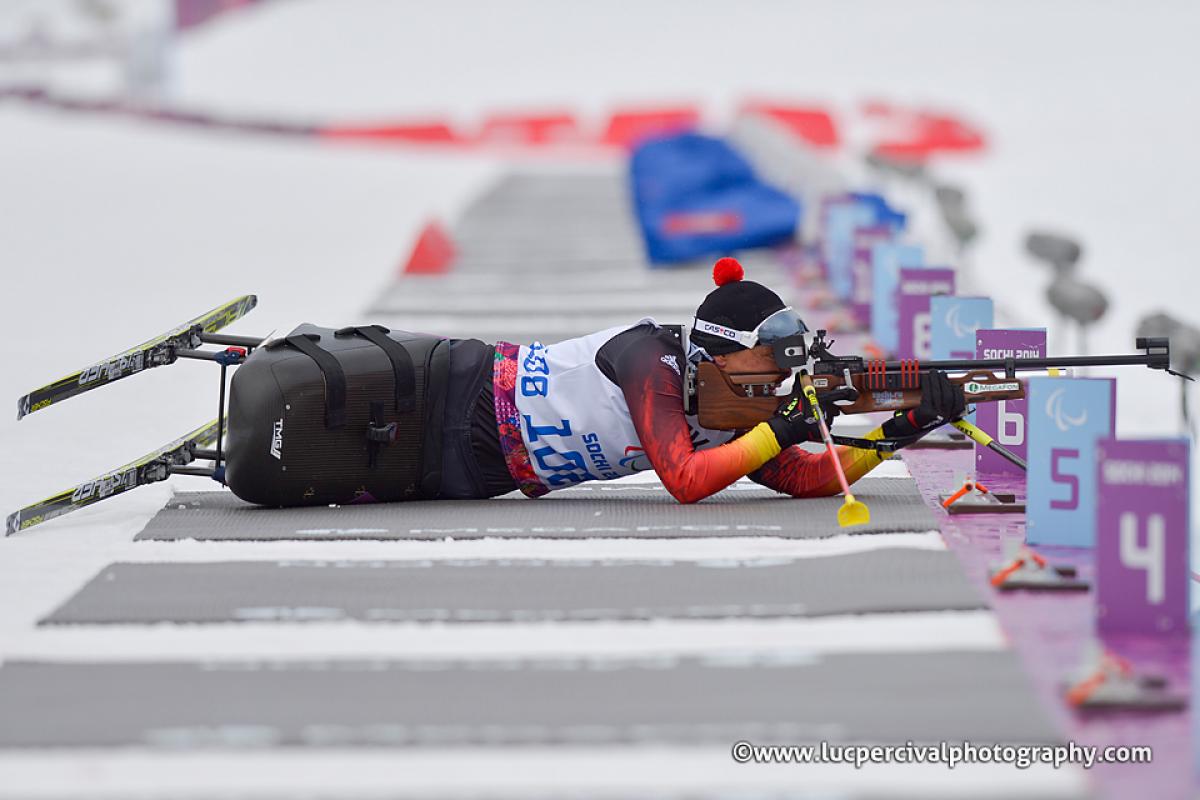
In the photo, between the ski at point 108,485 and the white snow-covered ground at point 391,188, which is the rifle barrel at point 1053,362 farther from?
the ski at point 108,485

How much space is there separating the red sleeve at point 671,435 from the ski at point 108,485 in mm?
1299

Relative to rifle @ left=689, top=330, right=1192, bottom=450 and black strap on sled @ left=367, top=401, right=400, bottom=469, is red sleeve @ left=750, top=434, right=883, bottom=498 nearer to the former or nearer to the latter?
rifle @ left=689, top=330, right=1192, bottom=450

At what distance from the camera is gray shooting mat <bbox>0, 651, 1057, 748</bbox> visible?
322 centimetres

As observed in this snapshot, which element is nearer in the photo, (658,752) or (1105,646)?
(658,752)

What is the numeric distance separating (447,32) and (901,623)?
40.2 meters

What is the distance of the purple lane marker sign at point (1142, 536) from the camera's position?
356cm

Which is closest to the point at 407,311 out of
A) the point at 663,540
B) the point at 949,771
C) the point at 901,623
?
the point at 663,540

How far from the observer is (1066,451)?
14.6 feet

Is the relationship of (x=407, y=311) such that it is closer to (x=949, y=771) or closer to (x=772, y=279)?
(x=772, y=279)

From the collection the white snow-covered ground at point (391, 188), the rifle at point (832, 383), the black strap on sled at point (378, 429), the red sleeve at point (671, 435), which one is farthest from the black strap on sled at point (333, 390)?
the rifle at point (832, 383)

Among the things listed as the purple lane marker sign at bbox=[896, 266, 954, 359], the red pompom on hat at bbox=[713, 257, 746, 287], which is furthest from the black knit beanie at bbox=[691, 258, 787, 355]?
the purple lane marker sign at bbox=[896, 266, 954, 359]

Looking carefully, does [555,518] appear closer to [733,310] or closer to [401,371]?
[401,371]

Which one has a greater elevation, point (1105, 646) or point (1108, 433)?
point (1108, 433)

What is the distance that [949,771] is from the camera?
10.00 feet
